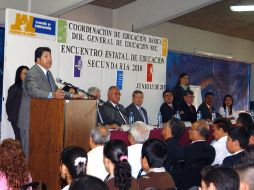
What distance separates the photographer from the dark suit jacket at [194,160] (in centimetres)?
360

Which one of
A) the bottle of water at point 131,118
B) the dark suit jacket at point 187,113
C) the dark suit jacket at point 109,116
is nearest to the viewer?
the dark suit jacket at point 109,116

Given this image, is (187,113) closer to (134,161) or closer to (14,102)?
(14,102)

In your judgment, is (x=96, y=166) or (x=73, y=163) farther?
(x=96, y=166)

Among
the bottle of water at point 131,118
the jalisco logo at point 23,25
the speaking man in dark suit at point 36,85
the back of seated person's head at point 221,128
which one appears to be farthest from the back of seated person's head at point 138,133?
the jalisco logo at point 23,25

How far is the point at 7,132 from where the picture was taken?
517 cm

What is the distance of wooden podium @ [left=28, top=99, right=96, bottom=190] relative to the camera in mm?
3449

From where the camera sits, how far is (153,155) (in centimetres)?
279

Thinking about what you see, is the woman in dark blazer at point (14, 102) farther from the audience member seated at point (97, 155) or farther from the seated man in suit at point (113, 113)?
the audience member seated at point (97, 155)

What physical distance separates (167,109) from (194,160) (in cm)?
310

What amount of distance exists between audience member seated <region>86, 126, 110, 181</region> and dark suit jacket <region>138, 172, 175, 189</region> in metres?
0.43

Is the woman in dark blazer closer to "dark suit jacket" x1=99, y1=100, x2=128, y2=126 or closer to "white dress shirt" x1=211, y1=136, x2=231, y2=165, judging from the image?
"dark suit jacket" x1=99, y1=100, x2=128, y2=126

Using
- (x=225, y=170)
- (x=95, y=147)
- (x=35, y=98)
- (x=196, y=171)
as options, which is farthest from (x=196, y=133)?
(x=225, y=170)

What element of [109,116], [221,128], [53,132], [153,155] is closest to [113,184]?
[153,155]

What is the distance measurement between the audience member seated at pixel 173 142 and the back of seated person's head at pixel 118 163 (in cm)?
111
